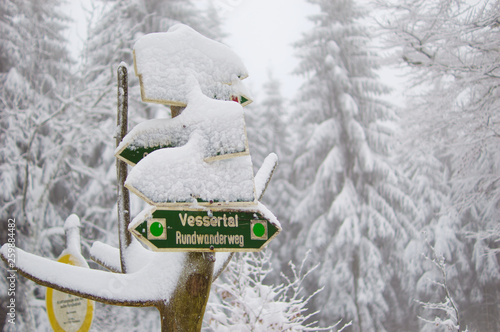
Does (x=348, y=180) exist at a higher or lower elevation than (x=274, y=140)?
lower

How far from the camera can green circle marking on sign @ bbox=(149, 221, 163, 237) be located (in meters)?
2.03

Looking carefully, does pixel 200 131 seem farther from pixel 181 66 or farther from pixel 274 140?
pixel 274 140

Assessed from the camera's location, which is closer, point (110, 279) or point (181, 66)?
point (110, 279)

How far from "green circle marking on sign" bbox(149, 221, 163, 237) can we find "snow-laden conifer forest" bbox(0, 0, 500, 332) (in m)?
5.94

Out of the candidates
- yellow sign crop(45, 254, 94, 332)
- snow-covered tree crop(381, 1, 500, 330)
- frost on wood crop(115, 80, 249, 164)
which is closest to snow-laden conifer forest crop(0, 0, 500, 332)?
snow-covered tree crop(381, 1, 500, 330)

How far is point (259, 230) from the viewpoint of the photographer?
2131 mm

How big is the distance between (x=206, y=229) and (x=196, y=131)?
58 centimetres

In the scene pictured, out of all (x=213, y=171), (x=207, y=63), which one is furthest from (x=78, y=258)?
(x=207, y=63)

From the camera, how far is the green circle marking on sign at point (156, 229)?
2.03m

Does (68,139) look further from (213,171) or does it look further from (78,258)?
(213,171)

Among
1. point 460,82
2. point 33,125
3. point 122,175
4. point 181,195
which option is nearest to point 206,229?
point 181,195

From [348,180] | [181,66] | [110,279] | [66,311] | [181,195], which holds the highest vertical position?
[348,180]

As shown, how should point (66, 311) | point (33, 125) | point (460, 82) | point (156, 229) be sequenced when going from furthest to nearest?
Answer: 1. point (33, 125)
2. point (460, 82)
3. point (66, 311)
4. point (156, 229)

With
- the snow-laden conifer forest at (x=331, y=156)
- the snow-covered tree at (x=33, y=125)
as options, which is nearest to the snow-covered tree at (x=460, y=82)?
the snow-laden conifer forest at (x=331, y=156)
